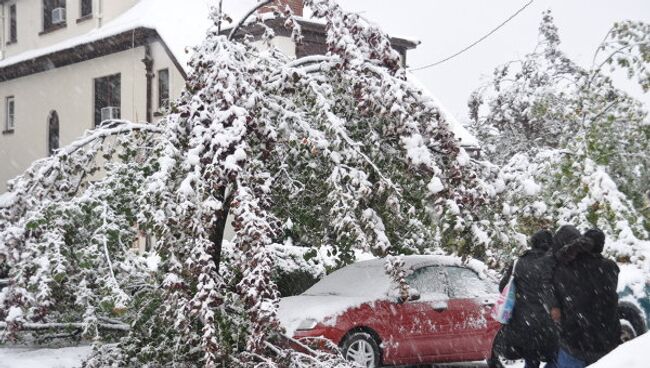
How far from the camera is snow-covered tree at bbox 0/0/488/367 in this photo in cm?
659

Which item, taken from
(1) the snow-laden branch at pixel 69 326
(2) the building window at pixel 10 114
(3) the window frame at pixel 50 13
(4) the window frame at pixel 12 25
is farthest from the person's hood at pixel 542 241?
(4) the window frame at pixel 12 25

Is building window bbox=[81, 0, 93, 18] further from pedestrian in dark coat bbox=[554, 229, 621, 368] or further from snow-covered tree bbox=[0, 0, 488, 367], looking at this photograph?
pedestrian in dark coat bbox=[554, 229, 621, 368]

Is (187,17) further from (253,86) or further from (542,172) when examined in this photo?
(253,86)

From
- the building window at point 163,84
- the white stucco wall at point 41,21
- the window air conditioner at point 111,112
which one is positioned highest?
the white stucco wall at point 41,21

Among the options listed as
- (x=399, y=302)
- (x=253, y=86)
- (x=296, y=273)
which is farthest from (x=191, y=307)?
(x=296, y=273)

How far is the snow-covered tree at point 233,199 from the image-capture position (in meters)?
6.59

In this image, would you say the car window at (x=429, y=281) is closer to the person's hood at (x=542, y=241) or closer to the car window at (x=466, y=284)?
the car window at (x=466, y=284)

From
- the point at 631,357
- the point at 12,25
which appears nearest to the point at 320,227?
the point at 631,357

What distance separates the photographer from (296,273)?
1170 cm

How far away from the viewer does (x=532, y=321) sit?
7.43 metres

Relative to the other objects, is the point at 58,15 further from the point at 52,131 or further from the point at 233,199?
the point at 233,199

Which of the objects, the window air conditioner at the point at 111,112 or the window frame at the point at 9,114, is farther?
the window frame at the point at 9,114

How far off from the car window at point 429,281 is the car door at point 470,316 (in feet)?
0.35

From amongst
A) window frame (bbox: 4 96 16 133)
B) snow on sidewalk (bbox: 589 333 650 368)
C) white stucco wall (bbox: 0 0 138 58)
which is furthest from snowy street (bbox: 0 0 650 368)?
window frame (bbox: 4 96 16 133)
